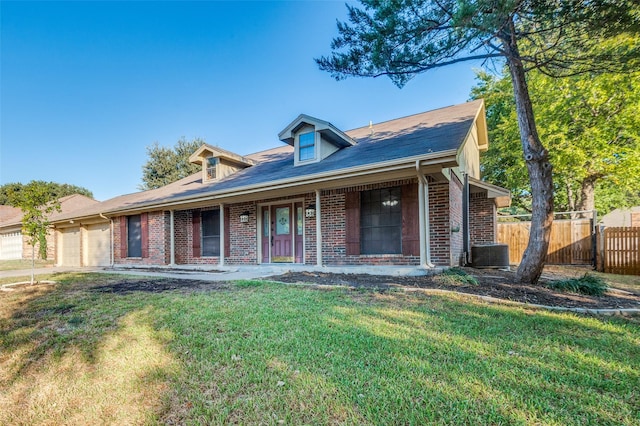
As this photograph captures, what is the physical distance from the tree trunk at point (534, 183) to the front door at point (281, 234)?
241 inches

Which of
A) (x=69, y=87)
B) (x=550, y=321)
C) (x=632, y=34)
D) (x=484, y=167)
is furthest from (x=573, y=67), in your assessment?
(x=69, y=87)

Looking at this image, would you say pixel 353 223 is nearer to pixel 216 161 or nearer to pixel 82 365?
pixel 82 365

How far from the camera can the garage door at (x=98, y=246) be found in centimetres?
1354

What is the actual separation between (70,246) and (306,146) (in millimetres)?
13810

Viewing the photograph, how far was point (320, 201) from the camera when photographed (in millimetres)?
8625

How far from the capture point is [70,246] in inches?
595

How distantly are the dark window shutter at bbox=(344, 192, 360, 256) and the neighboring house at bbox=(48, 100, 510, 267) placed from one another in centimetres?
3

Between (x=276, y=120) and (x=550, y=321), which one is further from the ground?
(x=276, y=120)

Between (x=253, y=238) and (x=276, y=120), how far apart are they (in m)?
8.84

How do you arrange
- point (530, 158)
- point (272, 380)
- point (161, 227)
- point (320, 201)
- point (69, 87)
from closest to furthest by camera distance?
point (272, 380) → point (530, 158) → point (320, 201) → point (161, 227) → point (69, 87)

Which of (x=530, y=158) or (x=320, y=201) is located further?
(x=320, y=201)

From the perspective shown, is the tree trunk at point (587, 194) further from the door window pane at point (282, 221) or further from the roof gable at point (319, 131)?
the door window pane at point (282, 221)

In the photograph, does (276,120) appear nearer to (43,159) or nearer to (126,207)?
(126,207)

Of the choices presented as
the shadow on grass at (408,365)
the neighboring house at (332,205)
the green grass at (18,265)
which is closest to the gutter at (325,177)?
the neighboring house at (332,205)
